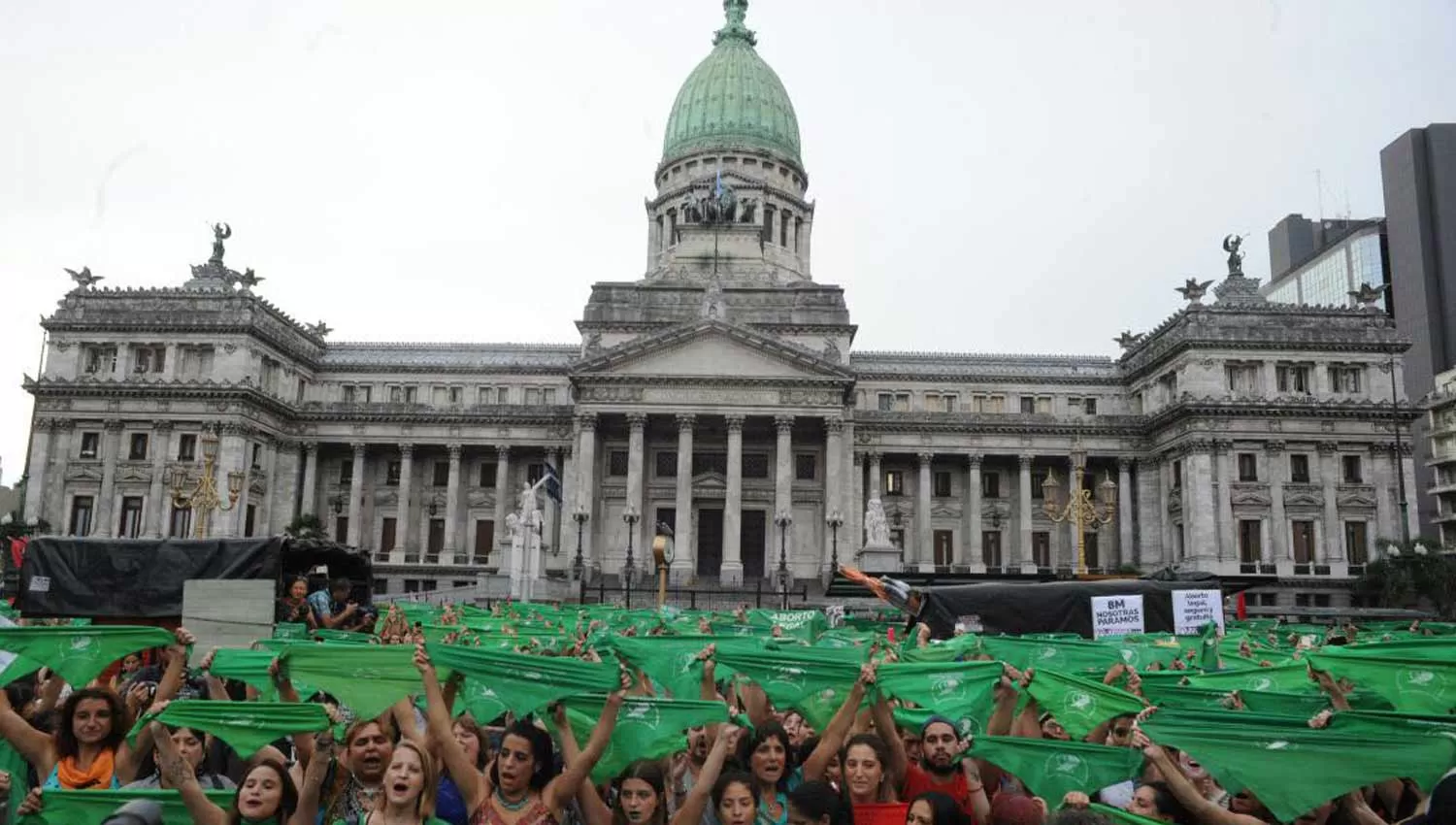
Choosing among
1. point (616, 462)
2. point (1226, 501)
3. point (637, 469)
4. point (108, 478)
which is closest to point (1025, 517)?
point (1226, 501)

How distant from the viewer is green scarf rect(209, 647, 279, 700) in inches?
432

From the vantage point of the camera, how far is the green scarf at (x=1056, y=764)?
823 centimetres

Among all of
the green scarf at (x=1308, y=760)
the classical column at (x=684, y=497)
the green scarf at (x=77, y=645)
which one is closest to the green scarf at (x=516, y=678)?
the green scarf at (x=77, y=645)

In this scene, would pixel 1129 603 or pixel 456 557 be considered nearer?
pixel 1129 603

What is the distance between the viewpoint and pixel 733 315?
218 feet

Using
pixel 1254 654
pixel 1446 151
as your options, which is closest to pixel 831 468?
pixel 1254 654

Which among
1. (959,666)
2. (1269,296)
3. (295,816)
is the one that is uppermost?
(1269,296)

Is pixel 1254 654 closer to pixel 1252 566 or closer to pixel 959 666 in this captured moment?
pixel 959 666

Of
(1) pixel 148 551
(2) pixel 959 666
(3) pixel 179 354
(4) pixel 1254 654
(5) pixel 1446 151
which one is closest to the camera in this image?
(2) pixel 959 666

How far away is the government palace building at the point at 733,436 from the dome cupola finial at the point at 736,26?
24086 mm

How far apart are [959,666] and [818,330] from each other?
57.0 m

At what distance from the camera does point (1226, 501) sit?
62219 mm

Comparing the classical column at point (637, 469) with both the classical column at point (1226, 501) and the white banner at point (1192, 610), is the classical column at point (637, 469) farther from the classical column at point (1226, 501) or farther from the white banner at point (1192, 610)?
the white banner at point (1192, 610)

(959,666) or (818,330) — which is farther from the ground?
(818,330)
